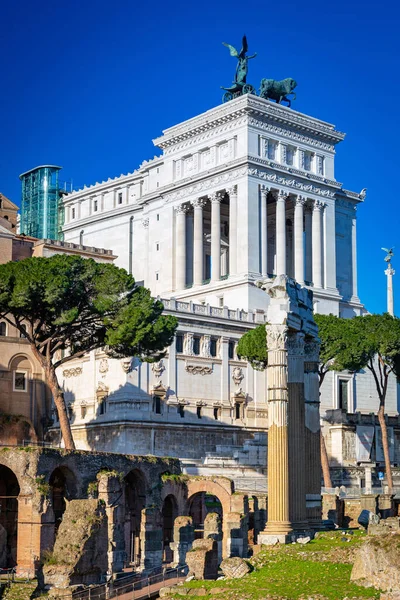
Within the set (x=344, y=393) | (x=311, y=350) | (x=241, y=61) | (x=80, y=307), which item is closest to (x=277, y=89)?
(x=241, y=61)

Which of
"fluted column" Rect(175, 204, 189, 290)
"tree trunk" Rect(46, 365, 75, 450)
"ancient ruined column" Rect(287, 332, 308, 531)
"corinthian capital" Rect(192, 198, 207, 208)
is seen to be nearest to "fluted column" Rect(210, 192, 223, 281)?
"corinthian capital" Rect(192, 198, 207, 208)

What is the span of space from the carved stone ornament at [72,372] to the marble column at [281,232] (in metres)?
21.2

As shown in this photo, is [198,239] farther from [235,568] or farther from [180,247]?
[235,568]

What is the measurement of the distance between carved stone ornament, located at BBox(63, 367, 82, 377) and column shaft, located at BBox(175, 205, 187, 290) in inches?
726

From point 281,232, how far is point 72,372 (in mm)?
23731

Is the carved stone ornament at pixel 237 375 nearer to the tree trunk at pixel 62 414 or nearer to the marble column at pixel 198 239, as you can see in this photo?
the marble column at pixel 198 239

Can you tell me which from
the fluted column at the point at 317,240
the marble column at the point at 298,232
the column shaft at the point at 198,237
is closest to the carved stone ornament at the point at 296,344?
the column shaft at the point at 198,237

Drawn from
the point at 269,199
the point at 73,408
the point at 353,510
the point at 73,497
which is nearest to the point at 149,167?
the point at 269,199

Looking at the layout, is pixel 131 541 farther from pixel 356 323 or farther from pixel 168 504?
pixel 356 323

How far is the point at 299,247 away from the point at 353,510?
118 ft

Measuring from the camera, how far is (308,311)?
3900 centimetres

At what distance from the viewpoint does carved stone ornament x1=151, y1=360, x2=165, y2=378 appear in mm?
67375

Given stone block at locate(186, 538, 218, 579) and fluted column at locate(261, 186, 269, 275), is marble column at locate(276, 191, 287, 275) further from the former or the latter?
stone block at locate(186, 538, 218, 579)

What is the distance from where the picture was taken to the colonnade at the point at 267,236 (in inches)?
3361
